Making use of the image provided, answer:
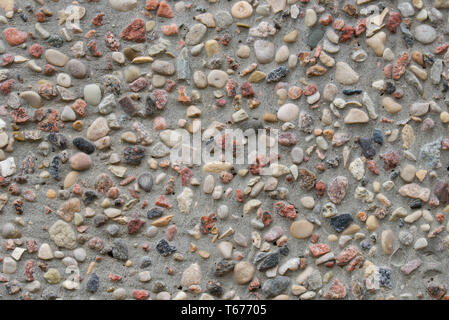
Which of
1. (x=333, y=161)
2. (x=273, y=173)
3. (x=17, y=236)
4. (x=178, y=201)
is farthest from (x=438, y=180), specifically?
(x=17, y=236)

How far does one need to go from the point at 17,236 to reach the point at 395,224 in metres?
0.80

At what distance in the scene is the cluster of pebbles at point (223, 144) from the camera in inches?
46.1

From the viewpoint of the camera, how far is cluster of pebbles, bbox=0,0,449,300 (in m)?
1.17

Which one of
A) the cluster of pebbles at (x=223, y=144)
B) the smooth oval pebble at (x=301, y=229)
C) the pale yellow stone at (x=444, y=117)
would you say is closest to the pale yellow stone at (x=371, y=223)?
the cluster of pebbles at (x=223, y=144)

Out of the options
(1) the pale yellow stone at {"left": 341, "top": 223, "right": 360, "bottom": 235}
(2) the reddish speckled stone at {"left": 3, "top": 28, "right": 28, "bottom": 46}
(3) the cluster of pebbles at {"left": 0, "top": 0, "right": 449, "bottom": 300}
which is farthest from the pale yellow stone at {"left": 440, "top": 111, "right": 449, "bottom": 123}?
(2) the reddish speckled stone at {"left": 3, "top": 28, "right": 28, "bottom": 46}

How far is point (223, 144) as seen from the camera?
3.90 feet

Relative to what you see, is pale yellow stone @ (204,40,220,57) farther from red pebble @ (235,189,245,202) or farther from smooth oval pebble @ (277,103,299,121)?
red pebble @ (235,189,245,202)

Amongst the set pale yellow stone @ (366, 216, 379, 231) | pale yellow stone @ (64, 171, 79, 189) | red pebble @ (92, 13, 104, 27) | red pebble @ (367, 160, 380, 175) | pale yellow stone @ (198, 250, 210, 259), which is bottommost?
pale yellow stone @ (198, 250, 210, 259)

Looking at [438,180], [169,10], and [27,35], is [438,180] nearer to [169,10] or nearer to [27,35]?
[169,10]

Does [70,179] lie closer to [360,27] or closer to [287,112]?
[287,112]

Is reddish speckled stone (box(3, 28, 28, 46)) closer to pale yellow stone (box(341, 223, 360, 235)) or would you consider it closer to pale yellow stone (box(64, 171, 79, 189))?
pale yellow stone (box(64, 171, 79, 189))

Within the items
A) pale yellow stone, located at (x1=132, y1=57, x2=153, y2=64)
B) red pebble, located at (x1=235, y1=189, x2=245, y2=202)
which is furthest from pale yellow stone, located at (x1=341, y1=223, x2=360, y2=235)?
pale yellow stone, located at (x1=132, y1=57, x2=153, y2=64)

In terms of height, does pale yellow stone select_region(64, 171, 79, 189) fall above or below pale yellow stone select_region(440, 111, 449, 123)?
below

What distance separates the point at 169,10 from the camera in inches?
46.7
